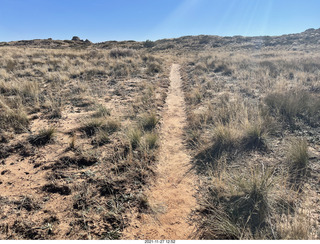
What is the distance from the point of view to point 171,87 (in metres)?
11.6

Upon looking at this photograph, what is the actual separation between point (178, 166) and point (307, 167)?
2.58 metres

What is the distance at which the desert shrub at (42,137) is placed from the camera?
4414mm

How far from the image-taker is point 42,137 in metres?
4.52

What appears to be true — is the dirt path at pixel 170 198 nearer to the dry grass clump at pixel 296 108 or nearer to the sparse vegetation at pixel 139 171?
the sparse vegetation at pixel 139 171

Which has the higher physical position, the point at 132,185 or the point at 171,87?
the point at 171,87

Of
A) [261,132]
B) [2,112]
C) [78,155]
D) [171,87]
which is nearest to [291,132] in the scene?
[261,132]

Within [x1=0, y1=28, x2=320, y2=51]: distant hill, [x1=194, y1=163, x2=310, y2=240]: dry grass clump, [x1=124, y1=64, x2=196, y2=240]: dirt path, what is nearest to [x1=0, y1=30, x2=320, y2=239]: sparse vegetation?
[x1=194, y1=163, x2=310, y2=240]: dry grass clump

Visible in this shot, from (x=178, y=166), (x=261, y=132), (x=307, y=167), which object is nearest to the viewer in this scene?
(x=307, y=167)

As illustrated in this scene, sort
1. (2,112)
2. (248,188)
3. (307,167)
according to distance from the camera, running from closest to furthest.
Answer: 1. (248,188)
2. (307,167)
3. (2,112)

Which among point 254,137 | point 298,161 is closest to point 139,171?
point 254,137

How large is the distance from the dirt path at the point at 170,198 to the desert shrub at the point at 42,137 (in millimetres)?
3031

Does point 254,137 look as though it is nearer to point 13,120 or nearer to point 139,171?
point 139,171

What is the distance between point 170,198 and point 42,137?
12.3 ft
